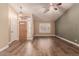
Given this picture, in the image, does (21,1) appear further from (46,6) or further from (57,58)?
(57,58)

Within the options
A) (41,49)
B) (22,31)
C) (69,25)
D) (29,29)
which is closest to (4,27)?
(22,31)

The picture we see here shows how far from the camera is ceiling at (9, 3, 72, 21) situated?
253 cm

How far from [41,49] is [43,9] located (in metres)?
0.77

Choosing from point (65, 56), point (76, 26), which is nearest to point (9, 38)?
point (65, 56)

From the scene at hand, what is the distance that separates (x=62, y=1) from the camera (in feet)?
7.94

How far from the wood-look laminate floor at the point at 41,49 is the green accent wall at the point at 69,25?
175mm

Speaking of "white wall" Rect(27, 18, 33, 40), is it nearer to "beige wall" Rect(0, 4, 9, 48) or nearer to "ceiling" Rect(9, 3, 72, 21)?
"ceiling" Rect(9, 3, 72, 21)

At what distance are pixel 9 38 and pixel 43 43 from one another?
2.17 feet

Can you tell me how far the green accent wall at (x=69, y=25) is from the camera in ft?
8.50

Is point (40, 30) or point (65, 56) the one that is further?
point (40, 30)

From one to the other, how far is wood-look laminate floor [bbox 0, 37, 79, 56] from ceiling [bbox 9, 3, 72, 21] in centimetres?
50

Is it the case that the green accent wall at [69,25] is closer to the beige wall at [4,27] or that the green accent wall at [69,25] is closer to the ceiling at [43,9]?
the ceiling at [43,9]

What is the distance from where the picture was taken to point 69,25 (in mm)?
2746

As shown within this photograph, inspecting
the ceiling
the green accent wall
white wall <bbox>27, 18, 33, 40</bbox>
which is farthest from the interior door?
the green accent wall
